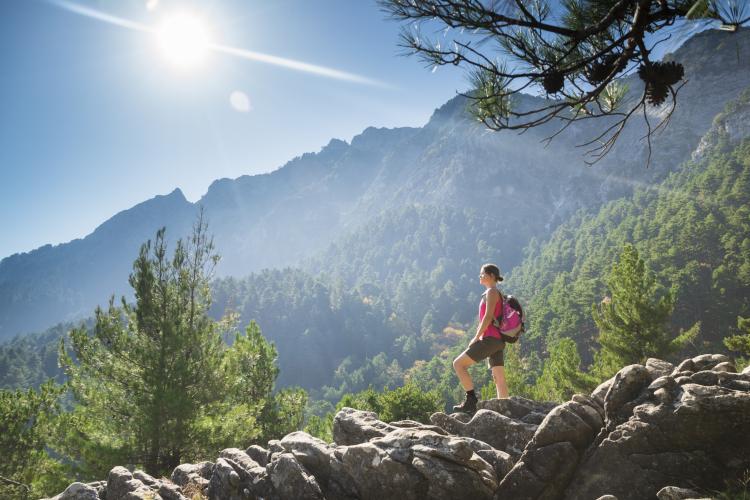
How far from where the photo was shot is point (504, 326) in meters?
6.23

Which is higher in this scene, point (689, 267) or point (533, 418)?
point (689, 267)

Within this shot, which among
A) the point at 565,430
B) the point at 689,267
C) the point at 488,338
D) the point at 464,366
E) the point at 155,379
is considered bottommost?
the point at 565,430

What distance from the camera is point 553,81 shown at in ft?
12.2

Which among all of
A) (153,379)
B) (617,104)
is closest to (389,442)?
(617,104)

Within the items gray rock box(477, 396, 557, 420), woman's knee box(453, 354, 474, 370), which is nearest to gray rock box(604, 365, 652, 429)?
gray rock box(477, 396, 557, 420)

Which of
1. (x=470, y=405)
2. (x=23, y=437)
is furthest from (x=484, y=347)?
(x=23, y=437)

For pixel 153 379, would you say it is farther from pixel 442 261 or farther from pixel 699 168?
pixel 442 261

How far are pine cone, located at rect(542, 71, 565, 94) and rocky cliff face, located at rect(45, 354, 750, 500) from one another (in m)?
3.94

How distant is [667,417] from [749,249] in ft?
181

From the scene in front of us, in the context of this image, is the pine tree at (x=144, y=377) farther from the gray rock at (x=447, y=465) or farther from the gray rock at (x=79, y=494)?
the gray rock at (x=447, y=465)

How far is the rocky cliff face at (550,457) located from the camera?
4176mm

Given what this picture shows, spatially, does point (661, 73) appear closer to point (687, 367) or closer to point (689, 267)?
point (687, 367)

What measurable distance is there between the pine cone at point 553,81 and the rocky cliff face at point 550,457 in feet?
12.9

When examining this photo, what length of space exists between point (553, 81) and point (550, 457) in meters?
4.41
